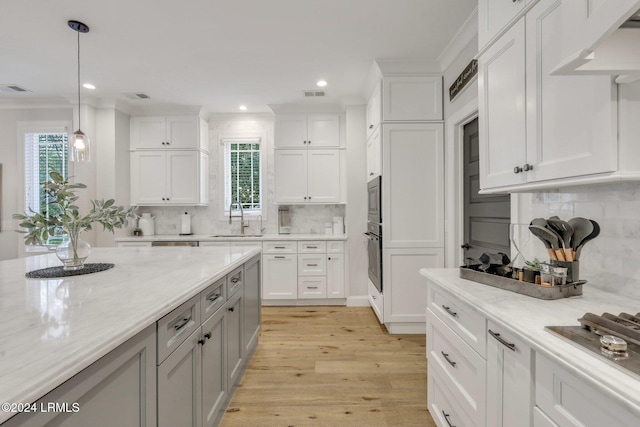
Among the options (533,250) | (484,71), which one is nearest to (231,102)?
(484,71)

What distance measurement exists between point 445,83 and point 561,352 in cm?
284

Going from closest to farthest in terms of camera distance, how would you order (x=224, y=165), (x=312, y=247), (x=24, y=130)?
1. (x=312, y=247)
2. (x=24, y=130)
3. (x=224, y=165)

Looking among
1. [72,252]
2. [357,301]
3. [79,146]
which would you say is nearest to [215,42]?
[79,146]

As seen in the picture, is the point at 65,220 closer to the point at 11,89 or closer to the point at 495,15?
the point at 495,15

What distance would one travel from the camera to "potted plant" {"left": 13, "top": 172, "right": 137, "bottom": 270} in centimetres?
149

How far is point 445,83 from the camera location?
299 cm

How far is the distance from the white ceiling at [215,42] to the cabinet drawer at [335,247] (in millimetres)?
1941

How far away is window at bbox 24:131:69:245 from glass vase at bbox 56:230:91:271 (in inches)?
127

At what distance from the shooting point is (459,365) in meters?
1.40

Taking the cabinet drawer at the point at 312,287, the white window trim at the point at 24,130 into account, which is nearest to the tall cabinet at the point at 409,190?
the cabinet drawer at the point at 312,287

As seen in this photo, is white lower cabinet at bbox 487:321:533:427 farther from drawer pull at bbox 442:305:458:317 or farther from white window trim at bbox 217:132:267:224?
white window trim at bbox 217:132:267:224

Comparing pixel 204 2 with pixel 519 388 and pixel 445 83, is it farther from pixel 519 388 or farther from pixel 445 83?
pixel 519 388

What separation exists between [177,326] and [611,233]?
1.85 meters

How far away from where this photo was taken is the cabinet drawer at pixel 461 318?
120 centimetres
